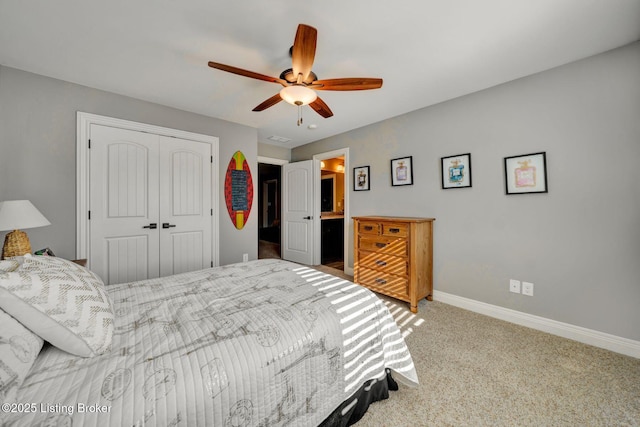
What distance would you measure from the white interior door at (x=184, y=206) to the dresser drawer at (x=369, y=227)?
2.08 meters

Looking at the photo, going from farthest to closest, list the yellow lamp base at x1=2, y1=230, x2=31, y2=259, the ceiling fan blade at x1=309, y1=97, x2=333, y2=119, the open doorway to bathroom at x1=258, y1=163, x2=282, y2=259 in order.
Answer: the open doorway to bathroom at x1=258, y1=163, x2=282, y2=259
the ceiling fan blade at x1=309, y1=97, x2=333, y2=119
the yellow lamp base at x1=2, y1=230, x2=31, y2=259

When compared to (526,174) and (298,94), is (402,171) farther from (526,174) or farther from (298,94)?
(298,94)

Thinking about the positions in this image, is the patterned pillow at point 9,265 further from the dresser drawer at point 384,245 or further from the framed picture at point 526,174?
the framed picture at point 526,174

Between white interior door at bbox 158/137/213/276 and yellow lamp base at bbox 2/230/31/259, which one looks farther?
white interior door at bbox 158/137/213/276

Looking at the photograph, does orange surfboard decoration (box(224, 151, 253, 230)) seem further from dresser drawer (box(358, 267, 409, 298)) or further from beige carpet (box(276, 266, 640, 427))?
beige carpet (box(276, 266, 640, 427))

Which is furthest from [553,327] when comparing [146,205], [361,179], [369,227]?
[146,205]

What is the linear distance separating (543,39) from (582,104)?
706 mm

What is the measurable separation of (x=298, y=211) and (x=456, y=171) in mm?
2814

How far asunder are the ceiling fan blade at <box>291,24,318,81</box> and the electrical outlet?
2717mm

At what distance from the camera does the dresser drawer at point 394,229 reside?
9.03 feet

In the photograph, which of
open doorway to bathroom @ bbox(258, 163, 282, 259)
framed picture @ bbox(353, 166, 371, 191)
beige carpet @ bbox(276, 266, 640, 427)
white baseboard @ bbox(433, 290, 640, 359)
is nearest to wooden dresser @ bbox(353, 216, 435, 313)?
white baseboard @ bbox(433, 290, 640, 359)

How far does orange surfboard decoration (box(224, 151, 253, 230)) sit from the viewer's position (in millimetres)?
3615

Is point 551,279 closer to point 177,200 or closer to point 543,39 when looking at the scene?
point 543,39

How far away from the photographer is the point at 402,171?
3.31 m
